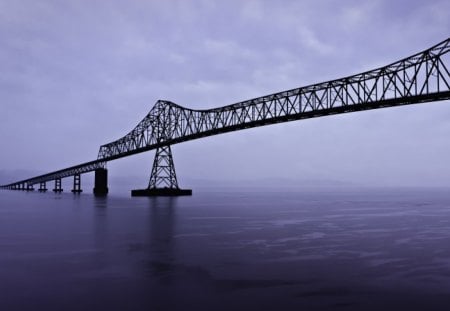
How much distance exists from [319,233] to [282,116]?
36.0 metres

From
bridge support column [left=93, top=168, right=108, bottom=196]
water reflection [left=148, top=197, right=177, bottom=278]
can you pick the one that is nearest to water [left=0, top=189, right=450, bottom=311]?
water reflection [left=148, top=197, right=177, bottom=278]

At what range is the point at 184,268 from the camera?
1655 cm

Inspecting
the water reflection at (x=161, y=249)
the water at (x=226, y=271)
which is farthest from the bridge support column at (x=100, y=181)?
the water at (x=226, y=271)

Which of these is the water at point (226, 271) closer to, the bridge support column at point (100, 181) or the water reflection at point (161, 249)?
the water reflection at point (161, 249)

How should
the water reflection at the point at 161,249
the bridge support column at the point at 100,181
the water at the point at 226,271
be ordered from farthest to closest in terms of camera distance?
1. the bridge support column at the point at 100,181
2. the water reflection at the point at 161,249
3. the water at the point at 226,271

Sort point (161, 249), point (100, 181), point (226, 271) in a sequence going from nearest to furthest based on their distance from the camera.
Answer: point (226, 271), point (161, 249), point (100, 181)

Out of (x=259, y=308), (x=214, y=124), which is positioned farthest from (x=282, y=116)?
(x=259, y=308)

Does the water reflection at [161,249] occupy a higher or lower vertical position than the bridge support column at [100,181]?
lower

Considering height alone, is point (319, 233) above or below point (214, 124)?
below

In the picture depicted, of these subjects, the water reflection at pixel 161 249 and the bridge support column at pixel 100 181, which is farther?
the bridge support column at pixel 100 181

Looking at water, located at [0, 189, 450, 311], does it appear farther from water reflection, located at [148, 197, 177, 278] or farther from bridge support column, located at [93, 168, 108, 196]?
bridge support column, located at [93, 168, 108, 196]

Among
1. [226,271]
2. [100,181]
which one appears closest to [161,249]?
[226,271]

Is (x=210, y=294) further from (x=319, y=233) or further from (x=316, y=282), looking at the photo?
(x=319, y=233)

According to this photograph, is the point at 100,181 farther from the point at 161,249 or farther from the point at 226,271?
the point at 226,271
